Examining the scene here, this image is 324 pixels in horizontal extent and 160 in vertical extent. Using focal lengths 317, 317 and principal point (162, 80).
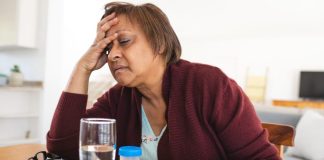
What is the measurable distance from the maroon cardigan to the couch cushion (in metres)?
1.52

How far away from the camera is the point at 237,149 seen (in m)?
0.88

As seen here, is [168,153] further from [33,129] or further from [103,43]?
[33,129]

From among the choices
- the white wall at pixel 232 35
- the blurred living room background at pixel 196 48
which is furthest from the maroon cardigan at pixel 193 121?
the white wall at pixel 232 35

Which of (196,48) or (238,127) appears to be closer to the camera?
(238,127)

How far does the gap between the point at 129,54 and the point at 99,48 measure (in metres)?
0.16

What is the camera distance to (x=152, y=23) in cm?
102

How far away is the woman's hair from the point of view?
1009 mm

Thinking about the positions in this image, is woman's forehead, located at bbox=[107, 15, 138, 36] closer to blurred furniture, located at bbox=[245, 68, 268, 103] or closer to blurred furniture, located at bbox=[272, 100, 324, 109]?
blurred furniture, located at bbox=[272, 100, 324, 109]

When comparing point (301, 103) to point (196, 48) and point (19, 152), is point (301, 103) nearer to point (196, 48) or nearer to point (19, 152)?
point (196, 48)

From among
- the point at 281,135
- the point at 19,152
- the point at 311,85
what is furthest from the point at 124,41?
the point at 311,85

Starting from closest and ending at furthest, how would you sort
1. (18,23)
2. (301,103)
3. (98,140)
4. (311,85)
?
(98,140) → (18,23) → (301,103) → (311,85)

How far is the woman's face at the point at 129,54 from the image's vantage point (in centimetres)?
97

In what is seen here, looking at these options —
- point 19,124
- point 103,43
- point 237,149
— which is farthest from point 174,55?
point 19,124

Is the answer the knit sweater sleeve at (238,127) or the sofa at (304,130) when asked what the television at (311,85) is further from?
the knit sweater sleeve at (238,127)
